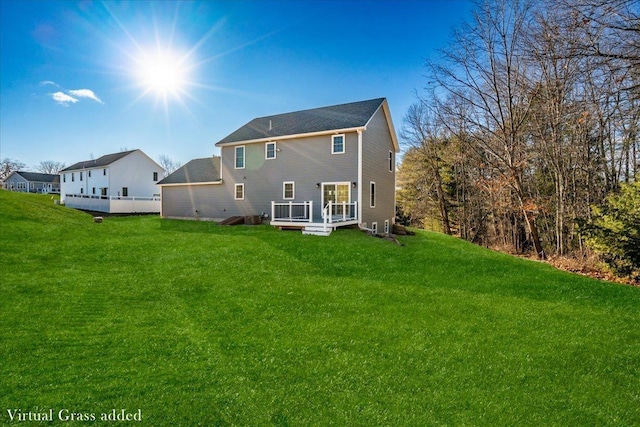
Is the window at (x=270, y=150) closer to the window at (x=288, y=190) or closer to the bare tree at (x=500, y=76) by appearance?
the window at (x=288, y=190)

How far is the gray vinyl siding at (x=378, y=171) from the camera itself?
15.5 meters

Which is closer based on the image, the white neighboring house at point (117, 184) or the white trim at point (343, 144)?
the white trim at point (343, 144)

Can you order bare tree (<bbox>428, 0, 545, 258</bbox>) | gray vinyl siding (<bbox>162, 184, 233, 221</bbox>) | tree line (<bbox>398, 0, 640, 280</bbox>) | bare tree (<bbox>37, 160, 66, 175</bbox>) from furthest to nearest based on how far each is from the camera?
bare tree (<bbox>37, 160, 66, 175</bbox>)
gray vinyl siding (<bbox>162, 184, 233, 221</bbox>)
bare tree (<bbox>428, 0, 545, 258</bbox>)
tree line (<bbox>398, 0, 640, 280</bbox>)

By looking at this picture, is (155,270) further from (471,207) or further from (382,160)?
(471,207)

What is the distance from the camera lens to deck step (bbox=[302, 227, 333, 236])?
1319 cm

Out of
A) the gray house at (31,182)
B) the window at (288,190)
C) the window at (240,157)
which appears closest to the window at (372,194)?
the window at (288,190)

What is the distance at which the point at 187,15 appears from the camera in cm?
1127

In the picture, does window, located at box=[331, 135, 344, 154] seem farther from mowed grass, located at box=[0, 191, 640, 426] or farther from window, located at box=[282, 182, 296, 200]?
mowed grass, located at box=[0, 191, 640, 426]

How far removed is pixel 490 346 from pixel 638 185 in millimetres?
8286

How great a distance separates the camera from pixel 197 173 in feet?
71.7

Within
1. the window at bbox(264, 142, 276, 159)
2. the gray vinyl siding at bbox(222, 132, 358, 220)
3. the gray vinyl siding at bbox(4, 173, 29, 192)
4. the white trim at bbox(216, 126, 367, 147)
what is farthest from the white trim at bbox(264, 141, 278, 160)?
the gray vinyl siding at bbox(4, 173, 29, 192)

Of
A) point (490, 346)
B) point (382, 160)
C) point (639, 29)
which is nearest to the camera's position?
point (490, 346)

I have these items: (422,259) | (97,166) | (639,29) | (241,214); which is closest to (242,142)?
(241,214)

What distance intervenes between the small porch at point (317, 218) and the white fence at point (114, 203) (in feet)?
55.5
